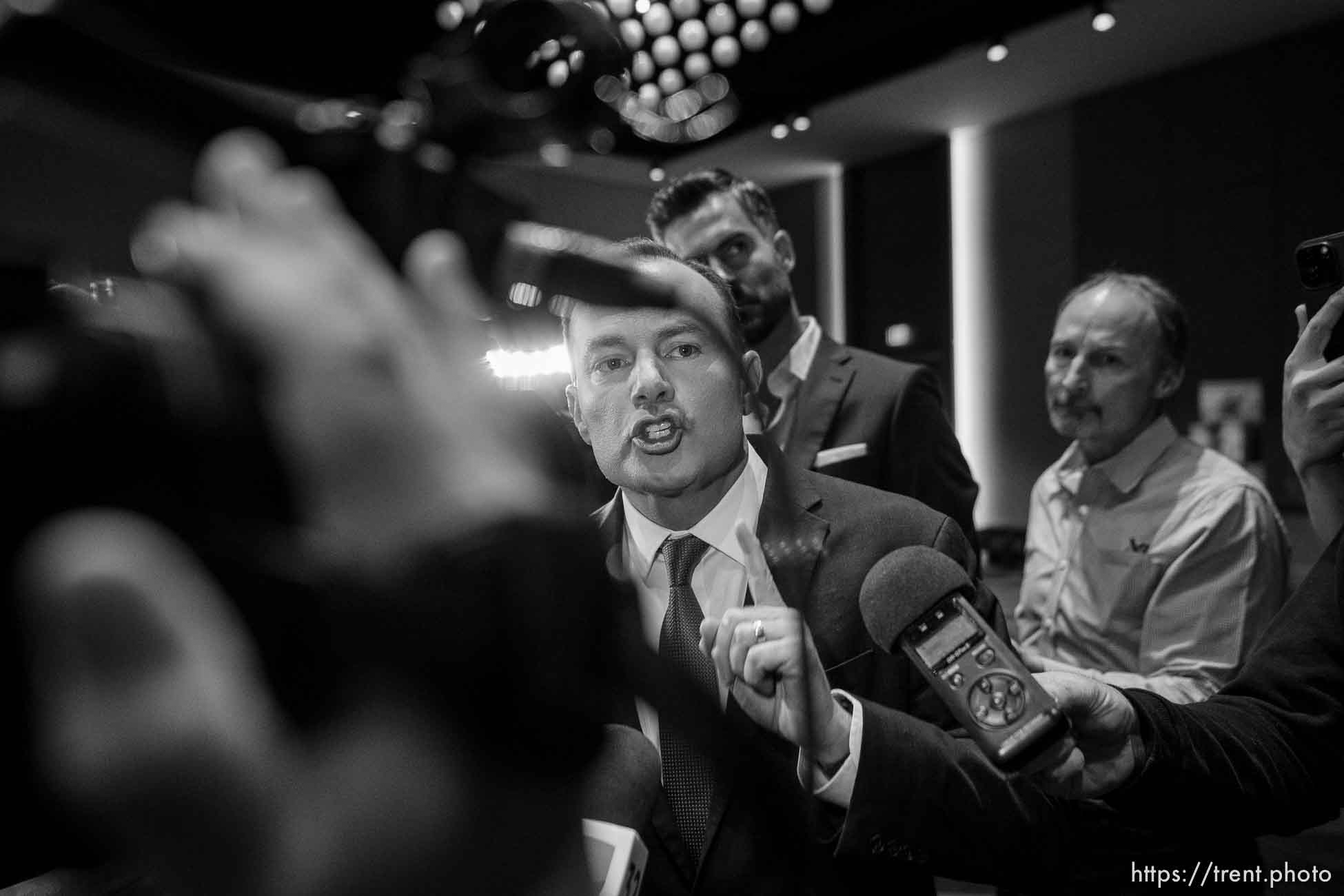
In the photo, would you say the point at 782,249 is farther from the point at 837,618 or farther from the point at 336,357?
the point at 336,357

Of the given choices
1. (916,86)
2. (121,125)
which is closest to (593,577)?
(121,125)

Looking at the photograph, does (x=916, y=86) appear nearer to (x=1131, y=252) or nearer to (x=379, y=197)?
(x=1131, y=252)

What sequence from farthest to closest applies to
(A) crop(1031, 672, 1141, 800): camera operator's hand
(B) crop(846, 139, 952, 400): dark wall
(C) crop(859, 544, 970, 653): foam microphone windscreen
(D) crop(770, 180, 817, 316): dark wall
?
(D) crop(770, 180, 817, 316): dark wall, (B) crop(846, 139, 952, 400): dark wall, (A) crop(1031, 672, 1141, 800): camera operator's hand, (C) crop(859, 544, 970, 653): foam microphone windscreen

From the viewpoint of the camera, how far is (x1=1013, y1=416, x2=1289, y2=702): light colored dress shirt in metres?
1.42

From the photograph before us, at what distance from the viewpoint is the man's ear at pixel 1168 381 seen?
171 centimetres

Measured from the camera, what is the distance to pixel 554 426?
336mm

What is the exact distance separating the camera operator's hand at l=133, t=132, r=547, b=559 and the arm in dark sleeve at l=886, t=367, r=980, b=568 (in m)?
1.43

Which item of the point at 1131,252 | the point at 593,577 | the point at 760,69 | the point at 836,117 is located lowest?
the point at 593,577

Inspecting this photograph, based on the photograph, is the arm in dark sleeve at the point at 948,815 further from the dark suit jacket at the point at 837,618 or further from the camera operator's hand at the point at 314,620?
the camera operator's hand at the point at 314,620

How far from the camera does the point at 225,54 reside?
1.04ft

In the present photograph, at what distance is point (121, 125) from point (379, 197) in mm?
71

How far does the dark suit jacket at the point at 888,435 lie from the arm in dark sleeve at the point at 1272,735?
68cm

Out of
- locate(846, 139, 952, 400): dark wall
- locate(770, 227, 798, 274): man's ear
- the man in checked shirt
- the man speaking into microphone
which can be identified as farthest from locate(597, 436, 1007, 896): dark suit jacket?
locate(846, 139, 952, 400): dark wall

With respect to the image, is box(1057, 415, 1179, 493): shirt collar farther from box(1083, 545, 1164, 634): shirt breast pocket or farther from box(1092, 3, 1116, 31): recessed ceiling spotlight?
box(1092, 3, 1116, 31): recessed ceiling spotlight
